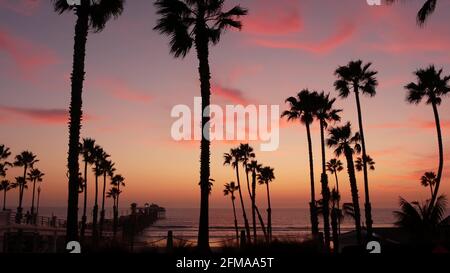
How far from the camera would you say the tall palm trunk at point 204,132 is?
1817cm

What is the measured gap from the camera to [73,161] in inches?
641

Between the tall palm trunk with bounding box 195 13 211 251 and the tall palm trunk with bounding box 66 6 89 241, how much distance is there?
16.7 feet

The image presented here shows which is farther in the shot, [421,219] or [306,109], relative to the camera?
[306,109]

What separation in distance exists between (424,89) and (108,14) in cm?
2821

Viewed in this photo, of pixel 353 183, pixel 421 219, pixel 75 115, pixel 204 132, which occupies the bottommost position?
pixel 421 219

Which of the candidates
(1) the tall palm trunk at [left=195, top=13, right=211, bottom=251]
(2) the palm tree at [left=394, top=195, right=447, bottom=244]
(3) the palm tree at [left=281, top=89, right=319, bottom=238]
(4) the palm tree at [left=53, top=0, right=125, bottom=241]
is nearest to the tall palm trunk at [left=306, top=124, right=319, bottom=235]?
(3) the palm tree at [left=281, top=89, right=319, bottom=238]

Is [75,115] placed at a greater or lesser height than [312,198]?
greater

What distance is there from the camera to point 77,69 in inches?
674

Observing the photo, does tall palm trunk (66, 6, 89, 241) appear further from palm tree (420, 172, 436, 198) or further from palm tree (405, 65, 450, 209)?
palm tree (420, 172, 436, 198)

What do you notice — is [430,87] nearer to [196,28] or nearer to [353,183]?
[353,183]

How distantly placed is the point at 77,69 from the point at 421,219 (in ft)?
60.1

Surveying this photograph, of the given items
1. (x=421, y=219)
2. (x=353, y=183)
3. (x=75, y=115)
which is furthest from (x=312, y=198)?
(x=75, y=115)

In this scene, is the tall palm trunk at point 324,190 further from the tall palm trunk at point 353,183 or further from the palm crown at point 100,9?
the palm crown at point 100,9
